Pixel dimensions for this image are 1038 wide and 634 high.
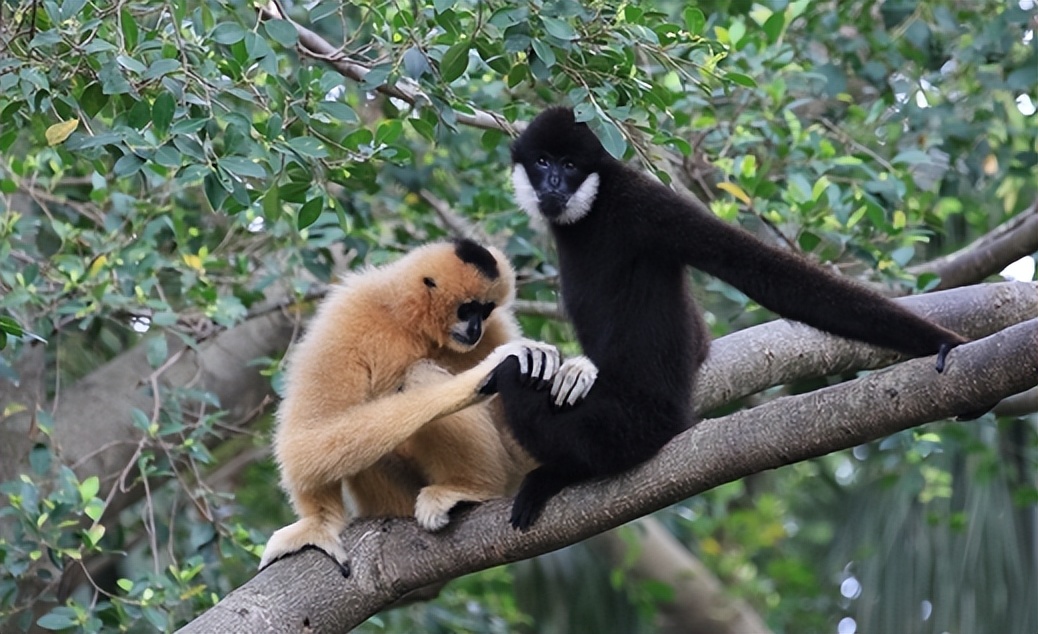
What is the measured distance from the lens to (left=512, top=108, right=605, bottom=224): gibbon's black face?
3.75 m

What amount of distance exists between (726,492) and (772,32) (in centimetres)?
483

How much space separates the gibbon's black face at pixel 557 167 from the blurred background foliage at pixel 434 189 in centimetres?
15

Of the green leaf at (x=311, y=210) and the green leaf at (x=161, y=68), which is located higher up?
the green leaf at (x=161, y=68)

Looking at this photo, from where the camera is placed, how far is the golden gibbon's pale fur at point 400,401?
352 centimetres

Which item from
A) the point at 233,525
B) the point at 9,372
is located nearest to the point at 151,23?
the point at 9,372

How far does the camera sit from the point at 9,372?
13.5ft

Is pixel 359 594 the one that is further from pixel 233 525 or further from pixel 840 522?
pixel 840 522

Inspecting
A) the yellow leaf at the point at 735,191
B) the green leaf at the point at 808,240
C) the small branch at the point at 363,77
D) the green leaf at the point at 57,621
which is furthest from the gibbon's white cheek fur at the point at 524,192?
the green leaf at the point at 57,621

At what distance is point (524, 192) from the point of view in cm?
399

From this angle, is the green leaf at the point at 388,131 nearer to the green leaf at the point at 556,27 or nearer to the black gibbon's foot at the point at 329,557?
the green leaf at the point at 556,27

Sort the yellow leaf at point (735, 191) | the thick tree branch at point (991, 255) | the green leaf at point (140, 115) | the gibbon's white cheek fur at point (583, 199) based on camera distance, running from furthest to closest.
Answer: the thick tree branch at point (991, 255) < the yellow leaf at point (735, 191) < the gibbon's white cheek fur at point (583, 199) < the green leaf at point (140, 115)

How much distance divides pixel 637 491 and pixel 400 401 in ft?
2.63

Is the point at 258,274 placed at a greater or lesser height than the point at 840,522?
greater

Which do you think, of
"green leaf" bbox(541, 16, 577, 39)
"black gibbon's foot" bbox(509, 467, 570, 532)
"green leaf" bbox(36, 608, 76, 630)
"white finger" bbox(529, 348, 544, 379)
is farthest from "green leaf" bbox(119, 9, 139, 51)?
"green leaf" bbox(36, 608, 76, 630)
